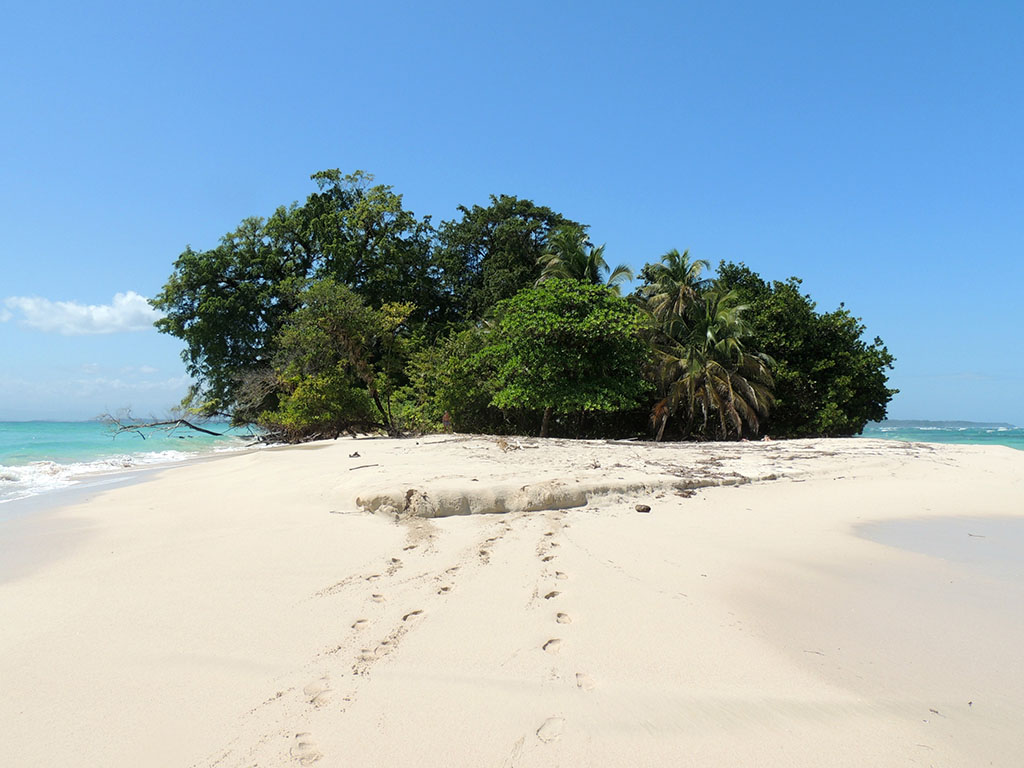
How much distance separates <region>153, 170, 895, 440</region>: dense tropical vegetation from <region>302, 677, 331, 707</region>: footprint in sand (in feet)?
39.2

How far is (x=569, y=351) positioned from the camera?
14.7 m

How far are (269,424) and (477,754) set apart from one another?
21.5 m

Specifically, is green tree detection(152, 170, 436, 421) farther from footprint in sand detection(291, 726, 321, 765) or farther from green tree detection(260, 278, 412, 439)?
footprint in sand detection(291, 726, 321, 765)

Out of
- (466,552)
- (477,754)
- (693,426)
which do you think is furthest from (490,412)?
(477,754)

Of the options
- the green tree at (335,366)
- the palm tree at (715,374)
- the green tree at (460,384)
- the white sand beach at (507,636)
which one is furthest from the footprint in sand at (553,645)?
the palm tree at (715,374)

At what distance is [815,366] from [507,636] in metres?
19.3

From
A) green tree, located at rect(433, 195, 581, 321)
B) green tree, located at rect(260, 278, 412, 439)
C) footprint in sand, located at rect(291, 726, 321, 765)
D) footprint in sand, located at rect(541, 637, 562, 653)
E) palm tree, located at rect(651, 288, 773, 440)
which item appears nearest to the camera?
footprint in sand, located at rect(291, 726, 321, 765)

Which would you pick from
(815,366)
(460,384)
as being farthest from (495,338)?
(815,366)

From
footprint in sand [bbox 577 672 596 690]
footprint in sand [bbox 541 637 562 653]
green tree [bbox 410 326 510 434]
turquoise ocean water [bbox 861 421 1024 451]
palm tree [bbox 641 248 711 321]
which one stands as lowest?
turquoise ocean water [bbox 861 421 1024 451]

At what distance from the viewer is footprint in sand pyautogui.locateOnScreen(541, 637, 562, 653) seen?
2729 millimetres

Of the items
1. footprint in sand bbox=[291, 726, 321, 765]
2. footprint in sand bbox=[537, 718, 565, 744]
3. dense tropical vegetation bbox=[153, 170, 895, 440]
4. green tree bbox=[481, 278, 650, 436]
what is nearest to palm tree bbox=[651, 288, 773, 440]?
dense tropical vegetation bbox=[153, 170, 895, 440]

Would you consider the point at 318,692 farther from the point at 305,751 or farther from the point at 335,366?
the point at 335,366

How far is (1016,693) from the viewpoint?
2.40m

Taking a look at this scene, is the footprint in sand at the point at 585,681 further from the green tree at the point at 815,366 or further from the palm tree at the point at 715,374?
the green tree at the point at 815,366
